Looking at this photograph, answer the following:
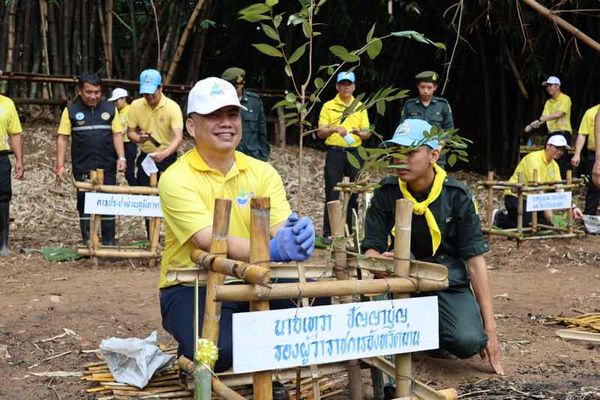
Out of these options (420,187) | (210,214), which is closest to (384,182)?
(420,187)

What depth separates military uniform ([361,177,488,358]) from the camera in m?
4.36

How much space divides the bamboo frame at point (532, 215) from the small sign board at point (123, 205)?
3466 mm

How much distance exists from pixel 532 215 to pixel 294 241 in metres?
6.11

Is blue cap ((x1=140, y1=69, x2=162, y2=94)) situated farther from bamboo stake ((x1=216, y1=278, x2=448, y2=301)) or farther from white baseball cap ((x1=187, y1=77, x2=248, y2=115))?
bamboo stake ((x1=216, y1=278, x2=448, y2=301))

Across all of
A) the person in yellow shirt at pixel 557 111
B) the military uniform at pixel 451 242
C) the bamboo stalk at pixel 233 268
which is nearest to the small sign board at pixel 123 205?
the military uniform at pixel 451 242

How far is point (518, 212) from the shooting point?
8734mm

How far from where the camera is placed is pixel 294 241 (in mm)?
3201

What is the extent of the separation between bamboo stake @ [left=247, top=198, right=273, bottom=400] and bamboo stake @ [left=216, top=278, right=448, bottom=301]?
0.17 ft

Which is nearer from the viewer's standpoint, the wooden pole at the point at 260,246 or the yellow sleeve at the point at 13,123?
the wooden pole at the point at 260,246

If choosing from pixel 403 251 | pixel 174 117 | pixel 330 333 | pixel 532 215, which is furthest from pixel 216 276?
pixel 532 215

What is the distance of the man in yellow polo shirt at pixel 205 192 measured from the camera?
142 inches

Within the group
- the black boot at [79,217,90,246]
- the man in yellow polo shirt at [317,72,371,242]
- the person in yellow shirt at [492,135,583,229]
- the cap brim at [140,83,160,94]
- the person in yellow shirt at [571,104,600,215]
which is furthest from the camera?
the person in yellow shirt at [571,104,600,215]

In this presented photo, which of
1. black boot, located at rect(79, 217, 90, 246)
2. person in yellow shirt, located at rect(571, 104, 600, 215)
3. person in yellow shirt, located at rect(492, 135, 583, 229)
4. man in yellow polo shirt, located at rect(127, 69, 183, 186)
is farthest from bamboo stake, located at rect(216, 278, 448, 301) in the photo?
person in yellow shirt, located at rect(571, 104, 600, 215)

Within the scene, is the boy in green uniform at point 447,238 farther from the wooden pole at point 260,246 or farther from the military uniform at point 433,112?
the military uniform at point 433,112
